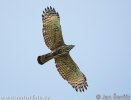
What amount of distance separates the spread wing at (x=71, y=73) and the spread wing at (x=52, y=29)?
0.44 meters

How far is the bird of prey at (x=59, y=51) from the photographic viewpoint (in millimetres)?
12211

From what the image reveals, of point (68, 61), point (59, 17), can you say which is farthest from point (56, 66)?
point (59, 17)

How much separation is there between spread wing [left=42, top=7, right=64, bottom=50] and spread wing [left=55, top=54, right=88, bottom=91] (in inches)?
17.2

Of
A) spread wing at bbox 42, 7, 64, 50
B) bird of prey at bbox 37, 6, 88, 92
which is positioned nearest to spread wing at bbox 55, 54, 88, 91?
bird of prey at bbox 37, 6, 88, 92

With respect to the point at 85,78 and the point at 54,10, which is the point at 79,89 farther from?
the point at 54,10

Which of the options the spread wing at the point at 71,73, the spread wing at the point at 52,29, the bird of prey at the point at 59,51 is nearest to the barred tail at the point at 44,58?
the bird of prey at the point at 59,51

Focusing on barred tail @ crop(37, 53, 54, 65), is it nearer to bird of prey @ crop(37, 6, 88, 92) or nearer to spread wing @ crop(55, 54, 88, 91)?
bird of prey @ crop(37, 6, 88, 92)

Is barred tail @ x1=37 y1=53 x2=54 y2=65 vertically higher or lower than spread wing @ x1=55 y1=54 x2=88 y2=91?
higher

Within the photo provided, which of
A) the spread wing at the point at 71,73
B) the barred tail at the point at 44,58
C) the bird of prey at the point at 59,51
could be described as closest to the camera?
the barred tail at the point at 44,58

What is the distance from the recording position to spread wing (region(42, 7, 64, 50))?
1221cm

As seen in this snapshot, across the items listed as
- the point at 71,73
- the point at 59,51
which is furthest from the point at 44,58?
the point at 71,73

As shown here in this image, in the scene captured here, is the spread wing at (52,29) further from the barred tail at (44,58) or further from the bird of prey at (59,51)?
the barred tail at (44,58)

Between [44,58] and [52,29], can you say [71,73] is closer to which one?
[44,58]

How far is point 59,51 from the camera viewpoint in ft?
40.1
